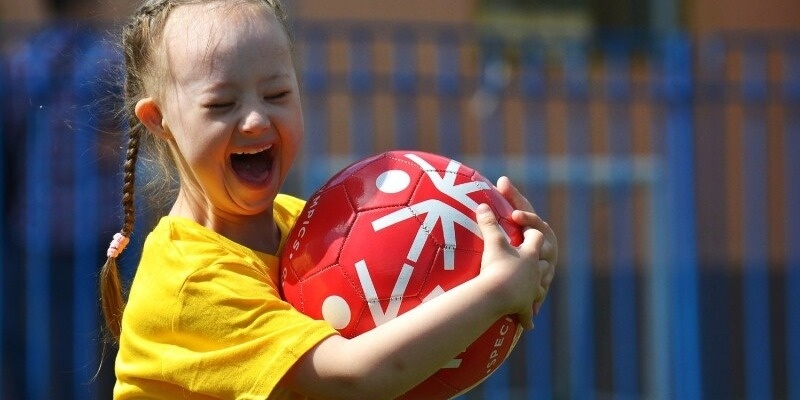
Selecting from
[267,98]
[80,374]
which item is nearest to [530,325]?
[267,98]

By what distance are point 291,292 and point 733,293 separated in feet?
17.1

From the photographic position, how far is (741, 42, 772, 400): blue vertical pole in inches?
286

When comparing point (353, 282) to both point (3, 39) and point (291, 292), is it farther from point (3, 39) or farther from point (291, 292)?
point (3, 39)

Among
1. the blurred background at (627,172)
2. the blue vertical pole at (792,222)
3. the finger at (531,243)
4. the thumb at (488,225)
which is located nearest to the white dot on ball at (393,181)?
the thumb at (488,225)

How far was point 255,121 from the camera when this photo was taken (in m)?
2.64

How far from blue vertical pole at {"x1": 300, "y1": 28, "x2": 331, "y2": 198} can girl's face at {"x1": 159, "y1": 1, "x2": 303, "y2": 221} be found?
429 cm

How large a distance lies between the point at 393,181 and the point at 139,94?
0.64 meters

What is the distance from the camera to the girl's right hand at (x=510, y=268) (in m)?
2.58

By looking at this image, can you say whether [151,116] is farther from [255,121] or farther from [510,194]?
[510,194]

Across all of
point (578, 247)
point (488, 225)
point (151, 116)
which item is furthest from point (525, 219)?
point (578, 247)

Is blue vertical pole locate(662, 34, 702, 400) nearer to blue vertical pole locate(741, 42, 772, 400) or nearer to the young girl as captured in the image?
blue vertical pole locate(741, 42, 772, 400)

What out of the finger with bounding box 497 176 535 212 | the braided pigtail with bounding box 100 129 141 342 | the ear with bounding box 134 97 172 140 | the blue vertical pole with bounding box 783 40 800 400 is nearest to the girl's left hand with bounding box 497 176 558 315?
the finger with bounding box 497 176 535 212

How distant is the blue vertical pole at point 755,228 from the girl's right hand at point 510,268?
489 centimetres

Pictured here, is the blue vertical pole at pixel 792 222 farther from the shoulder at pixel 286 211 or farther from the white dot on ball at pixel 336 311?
the white dot on ball at pixel 336 311
